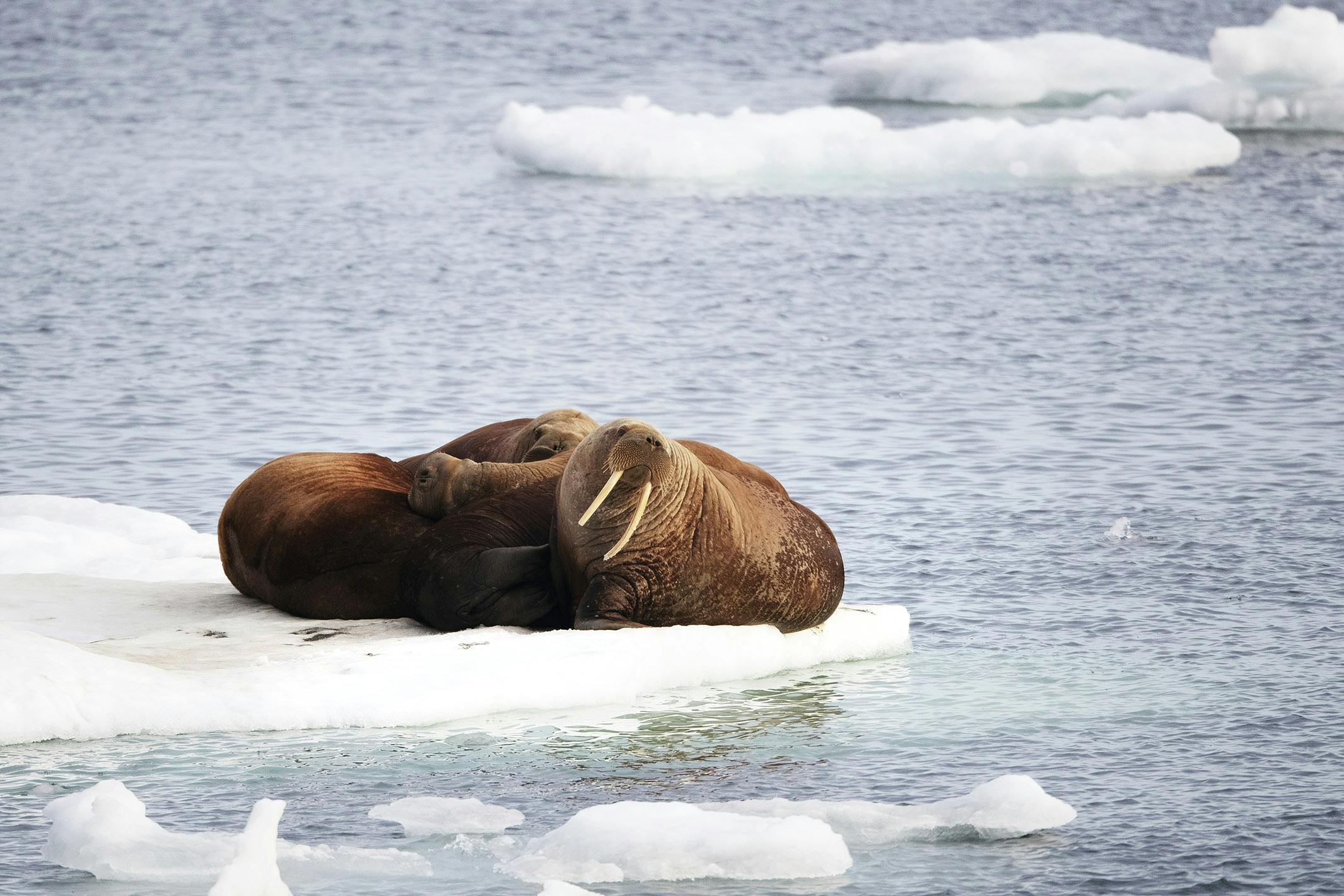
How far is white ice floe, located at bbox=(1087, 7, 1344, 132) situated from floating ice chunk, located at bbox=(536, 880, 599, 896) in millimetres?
20927

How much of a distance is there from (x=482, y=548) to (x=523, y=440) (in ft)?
3.02

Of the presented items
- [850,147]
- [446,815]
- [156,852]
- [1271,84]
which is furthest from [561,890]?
[1271,84]

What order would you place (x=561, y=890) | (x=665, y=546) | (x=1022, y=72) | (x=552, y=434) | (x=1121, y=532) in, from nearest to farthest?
(x=561, y=890) → (x=665, y=546) → (x=552, y=434) → (x=1121, y=532) → (x=1022, y=72)

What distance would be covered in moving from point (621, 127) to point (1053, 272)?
7.75 m

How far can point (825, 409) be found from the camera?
1241 cm

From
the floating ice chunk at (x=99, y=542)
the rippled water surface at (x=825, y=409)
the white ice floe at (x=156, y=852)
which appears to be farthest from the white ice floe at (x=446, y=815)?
the floating ice chunk at (x=99, y=542)

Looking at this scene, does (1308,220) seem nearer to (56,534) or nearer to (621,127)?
(621,127)

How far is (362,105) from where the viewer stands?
101 feet

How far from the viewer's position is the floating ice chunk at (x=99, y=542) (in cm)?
865

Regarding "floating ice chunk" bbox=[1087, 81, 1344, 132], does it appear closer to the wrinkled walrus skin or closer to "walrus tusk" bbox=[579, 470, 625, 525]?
the wrinkled walrus skin

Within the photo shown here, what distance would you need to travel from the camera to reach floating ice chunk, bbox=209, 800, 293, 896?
4.83 meters

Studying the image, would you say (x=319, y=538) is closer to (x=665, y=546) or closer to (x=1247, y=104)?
(x=665, y=546)

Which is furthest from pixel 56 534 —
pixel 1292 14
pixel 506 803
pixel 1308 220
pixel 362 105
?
pixel 362 105

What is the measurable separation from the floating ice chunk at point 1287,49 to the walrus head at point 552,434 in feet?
59.2
